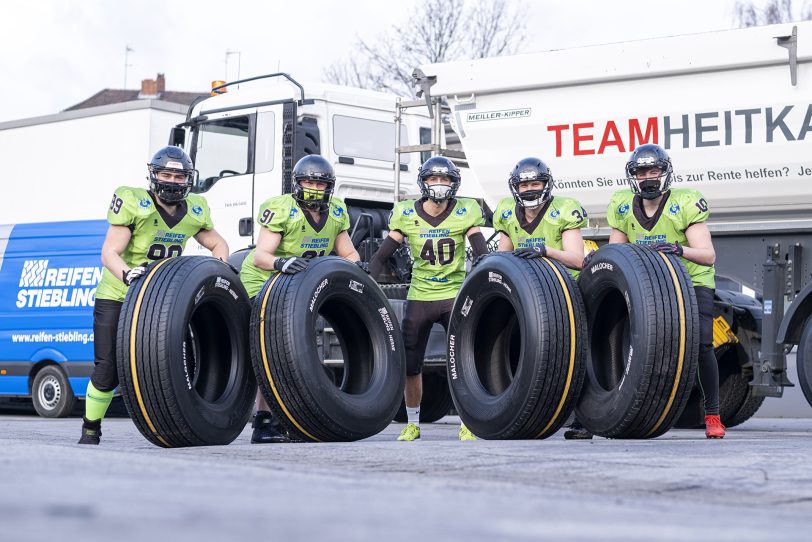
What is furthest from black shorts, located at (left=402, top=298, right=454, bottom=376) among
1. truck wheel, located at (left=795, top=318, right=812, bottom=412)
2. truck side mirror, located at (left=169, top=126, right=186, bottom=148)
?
truck side mirror, located at (left=169, top=126, right=186, bottom=148)

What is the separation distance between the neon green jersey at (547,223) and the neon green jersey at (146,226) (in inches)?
82.5

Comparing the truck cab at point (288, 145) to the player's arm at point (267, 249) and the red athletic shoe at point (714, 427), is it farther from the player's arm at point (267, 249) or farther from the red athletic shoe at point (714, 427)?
the red athletic shoe at point (714, 427)

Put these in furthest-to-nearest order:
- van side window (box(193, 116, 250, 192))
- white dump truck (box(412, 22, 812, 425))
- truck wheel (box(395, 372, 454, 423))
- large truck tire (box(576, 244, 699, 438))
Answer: van side window (box(193, 116, 250, 192)) → truck wheel (box(395, 372, 454, 423)) → white dump truck (box(412, 22, 812, 425)) → large truck tire (box(576, 244, 699, 438))

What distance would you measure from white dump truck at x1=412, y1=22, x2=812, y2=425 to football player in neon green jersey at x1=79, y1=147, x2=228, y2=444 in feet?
10.4

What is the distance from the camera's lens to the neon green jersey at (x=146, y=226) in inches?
345

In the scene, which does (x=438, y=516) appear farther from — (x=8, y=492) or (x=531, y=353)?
(x=531, y=353)

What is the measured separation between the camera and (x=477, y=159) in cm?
1166

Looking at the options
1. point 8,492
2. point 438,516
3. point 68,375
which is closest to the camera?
point 438,516

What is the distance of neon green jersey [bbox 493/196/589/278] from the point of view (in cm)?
952

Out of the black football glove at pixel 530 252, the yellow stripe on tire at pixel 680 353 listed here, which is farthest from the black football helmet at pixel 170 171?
the yellow stripe on tire at pixel 680 353

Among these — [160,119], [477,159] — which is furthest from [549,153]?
[160,119]

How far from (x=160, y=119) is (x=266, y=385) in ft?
27.4

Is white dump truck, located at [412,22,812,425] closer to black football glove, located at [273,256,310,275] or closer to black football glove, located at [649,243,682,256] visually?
black football glove, located at [649,243,682,256]

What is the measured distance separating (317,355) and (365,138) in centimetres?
589
